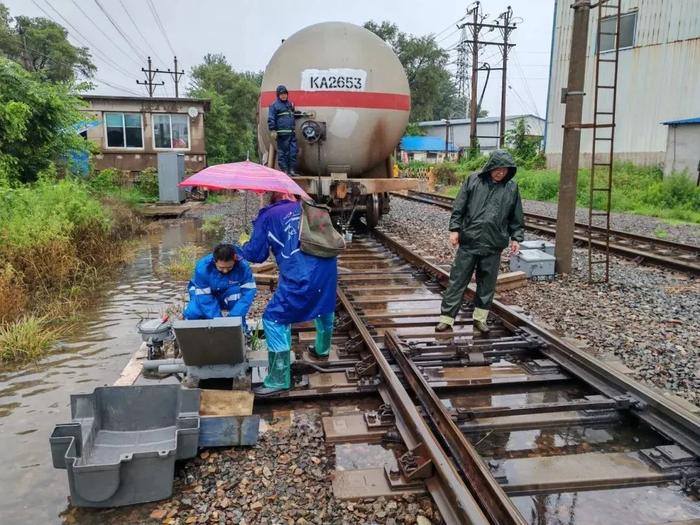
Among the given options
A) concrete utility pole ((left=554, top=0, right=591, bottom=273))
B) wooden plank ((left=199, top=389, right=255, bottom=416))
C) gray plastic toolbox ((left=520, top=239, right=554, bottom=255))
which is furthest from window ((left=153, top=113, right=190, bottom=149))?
wooden plank ((left=199, top=389, right=255, bottom=416))

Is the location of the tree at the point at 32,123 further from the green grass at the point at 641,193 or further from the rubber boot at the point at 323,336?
the green grass at the point at 641,193

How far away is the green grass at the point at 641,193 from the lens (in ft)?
50.0

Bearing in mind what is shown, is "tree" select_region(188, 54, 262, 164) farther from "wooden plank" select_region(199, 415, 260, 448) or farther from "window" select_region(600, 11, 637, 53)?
"wooden plank" select_region(199, 415, 260, 448)

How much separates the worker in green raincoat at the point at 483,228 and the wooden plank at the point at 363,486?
8.02ft

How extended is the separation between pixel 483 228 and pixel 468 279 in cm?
52

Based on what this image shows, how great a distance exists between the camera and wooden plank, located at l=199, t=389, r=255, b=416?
3375 millimetres

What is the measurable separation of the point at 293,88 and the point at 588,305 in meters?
5.54

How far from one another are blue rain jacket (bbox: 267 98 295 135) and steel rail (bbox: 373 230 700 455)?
473cm

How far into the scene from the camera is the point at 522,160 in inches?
1045

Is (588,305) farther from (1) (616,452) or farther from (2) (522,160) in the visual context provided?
(2) (522,160)

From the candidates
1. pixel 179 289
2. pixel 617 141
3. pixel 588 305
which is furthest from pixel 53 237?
pixel 617 141

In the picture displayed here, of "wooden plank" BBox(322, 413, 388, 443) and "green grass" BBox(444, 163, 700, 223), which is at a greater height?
"green grass" BBox(444, 163, 700, 223)

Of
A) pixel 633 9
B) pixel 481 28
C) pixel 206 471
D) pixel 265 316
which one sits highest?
pixel 481 28

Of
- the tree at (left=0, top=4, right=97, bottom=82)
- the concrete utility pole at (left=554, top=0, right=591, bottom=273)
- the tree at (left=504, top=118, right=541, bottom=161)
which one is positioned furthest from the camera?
the tree at (left=0, top=4, right=97, bottom=82)
